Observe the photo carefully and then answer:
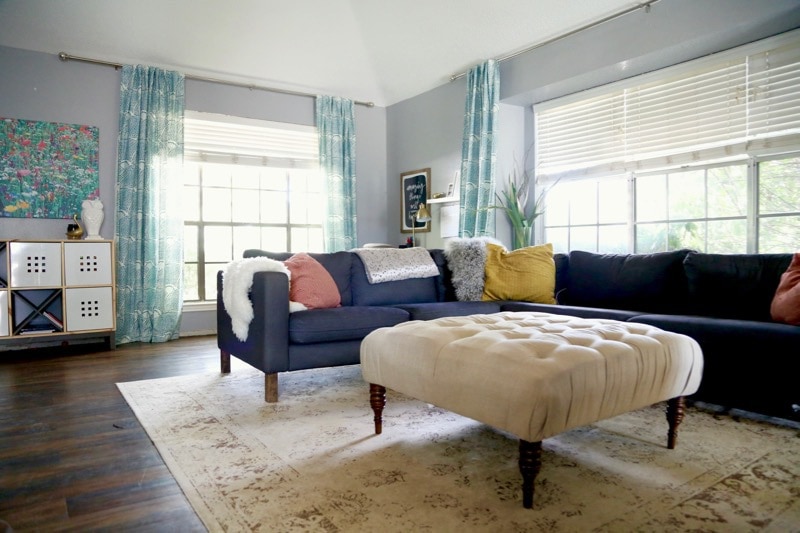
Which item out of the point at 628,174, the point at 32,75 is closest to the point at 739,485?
the point at 628,174

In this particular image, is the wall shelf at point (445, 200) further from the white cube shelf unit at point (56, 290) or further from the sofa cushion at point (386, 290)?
the white cube shelf unit at point (56, 290)

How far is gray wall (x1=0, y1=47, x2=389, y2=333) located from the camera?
4.48 meters

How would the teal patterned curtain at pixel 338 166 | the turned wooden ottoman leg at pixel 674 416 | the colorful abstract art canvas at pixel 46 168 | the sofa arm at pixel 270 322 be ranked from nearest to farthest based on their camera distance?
the turned wooden ottoman leg at pixel 674 416 → the sofa arm at pixel 270 322 → the colorful abstract art canvas at pixel 46 168 → the teal patterned curtain at pixel 338 166

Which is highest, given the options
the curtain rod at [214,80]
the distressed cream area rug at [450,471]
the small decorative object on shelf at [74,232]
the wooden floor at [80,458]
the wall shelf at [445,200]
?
the curtain rod at [214,80]

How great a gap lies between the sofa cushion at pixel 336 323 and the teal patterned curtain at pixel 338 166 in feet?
9.02

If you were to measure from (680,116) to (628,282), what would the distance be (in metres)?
1.43

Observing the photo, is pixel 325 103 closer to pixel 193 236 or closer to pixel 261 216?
pixel 261 216

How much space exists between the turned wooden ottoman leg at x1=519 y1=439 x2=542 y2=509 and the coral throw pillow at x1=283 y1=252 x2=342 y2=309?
1.90m

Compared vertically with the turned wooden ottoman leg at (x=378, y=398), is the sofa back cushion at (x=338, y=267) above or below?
above

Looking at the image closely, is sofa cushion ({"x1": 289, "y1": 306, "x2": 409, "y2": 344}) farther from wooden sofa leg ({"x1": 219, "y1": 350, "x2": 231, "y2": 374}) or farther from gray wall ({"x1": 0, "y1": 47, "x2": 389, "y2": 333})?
gray wall ({"x1": 0, "y1": 47, "x2": 389, "y2": 333})

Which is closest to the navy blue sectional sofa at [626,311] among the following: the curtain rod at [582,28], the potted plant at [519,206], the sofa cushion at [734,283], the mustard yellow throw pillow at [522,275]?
the sofa cushion at [734,283]

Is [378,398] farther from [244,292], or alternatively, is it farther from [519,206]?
[519,206]

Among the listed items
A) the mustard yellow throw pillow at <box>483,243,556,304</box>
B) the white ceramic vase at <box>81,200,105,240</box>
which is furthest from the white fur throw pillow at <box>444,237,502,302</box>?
the white ceramic vase at <box>81,200,105,240</box>

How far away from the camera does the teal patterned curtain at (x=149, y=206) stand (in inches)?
190
